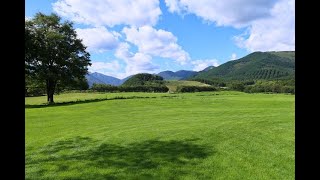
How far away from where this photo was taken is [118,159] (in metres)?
14.5

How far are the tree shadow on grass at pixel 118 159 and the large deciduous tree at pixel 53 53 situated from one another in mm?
45433

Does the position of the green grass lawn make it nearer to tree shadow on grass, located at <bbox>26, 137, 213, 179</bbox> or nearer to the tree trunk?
tree shadow on grass, located at <bbox>26, 137, 213, 179</bbox>

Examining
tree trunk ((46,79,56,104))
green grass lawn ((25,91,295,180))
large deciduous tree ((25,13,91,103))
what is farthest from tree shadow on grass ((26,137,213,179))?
tree trunk ((46,79,56,104))

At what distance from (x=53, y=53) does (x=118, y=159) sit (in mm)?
53725

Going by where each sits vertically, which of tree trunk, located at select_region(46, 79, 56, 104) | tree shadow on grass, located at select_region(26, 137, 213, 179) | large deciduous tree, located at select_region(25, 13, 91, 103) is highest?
large deciduous tree, located at select_region(25, 13, 91, 103)

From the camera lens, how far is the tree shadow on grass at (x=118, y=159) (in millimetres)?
12398

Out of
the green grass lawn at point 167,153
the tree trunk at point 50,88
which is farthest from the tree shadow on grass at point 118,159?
the tree trunk at point 50,88

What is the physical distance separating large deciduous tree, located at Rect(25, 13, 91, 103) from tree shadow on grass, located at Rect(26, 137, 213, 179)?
45.4 meters

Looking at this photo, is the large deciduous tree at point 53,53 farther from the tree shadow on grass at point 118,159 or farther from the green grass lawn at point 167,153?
the tree shadow on grass at point 118,159

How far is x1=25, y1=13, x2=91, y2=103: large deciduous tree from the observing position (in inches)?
2399
